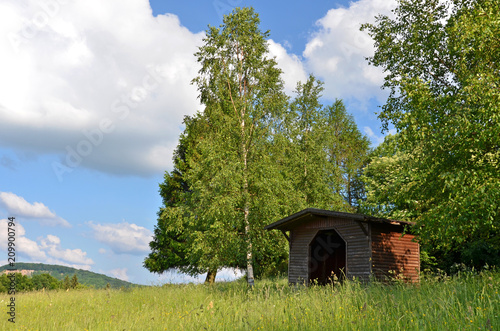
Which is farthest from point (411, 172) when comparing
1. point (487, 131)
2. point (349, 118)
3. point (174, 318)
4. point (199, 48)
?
point (349, 118)

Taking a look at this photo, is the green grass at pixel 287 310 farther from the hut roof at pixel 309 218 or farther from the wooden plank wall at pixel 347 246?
the wooden plank wall at pixel 347 246

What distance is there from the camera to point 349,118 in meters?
41.8

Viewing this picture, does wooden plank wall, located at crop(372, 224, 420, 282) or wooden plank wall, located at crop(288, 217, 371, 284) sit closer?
wooden plank wall, located at crop(288, 217, 371, 284)

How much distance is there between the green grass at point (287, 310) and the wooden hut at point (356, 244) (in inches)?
222

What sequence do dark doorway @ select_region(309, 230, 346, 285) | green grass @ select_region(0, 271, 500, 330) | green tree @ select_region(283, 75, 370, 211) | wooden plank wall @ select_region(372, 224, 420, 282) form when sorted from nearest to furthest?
green grass @ select_region(0, 271, 500, 330)
wooden plank wall @ select_region(372, 224, 420, 282)
dark doorway @ select_region(309, 230, 346, 285)
green tree @ select_region(283, 75, 370, 211)

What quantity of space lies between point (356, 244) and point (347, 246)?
50 cm

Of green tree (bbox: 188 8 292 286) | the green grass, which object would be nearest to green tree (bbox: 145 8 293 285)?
green tree (bbox: 188 8 292 286)

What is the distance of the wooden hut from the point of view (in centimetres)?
1764

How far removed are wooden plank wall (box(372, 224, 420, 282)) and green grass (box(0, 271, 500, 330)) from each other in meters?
6.01

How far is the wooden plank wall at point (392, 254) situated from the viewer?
1795 centimetres

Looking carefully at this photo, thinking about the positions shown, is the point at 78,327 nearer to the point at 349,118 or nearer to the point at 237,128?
the point at 237,128

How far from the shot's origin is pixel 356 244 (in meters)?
18.1

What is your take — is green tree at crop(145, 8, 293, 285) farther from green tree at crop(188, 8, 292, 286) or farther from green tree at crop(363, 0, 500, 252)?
green tree at crop(363, 0, 500, 252)

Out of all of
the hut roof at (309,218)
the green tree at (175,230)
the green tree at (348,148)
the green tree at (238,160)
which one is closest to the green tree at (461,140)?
the hut roof at (309,218)
